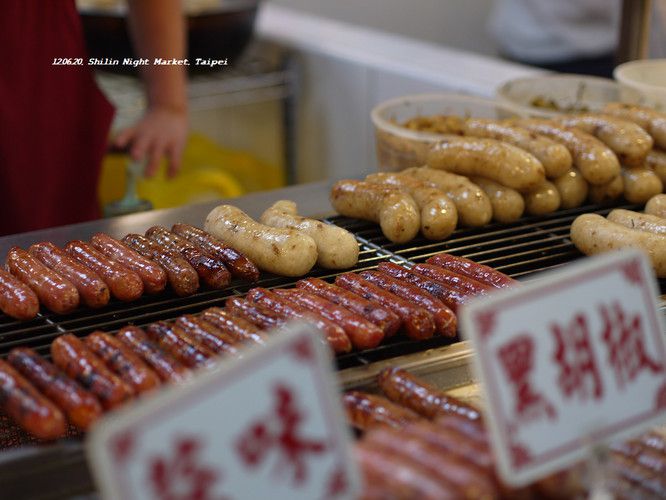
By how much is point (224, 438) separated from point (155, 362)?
0.97m

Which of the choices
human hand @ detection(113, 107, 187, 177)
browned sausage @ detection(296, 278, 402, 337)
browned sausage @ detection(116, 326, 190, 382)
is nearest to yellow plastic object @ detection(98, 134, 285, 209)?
human hand @ detection(113, 107, 187, 177)

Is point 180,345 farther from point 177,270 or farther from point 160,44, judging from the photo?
point 160,44

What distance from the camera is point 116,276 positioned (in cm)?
296

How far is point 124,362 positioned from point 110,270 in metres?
0.66

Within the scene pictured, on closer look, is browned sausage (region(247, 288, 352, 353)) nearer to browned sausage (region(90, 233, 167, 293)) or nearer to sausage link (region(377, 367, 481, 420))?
sausage link (region(377, 367, 481, 420))

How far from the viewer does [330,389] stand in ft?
5.28

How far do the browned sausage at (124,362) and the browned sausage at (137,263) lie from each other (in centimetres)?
47

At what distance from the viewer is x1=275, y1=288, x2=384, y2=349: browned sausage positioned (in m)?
2.63

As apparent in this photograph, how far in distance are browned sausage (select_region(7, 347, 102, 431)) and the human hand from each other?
267cm

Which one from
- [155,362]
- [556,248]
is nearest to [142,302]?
[155,362]

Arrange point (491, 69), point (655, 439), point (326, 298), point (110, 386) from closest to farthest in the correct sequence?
point (655, 439), point (110, 386), point (326, 298), point (491, 69)

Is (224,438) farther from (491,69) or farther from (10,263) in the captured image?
(491,69)

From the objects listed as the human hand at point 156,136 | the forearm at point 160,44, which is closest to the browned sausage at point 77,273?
the human hand at point 156,136

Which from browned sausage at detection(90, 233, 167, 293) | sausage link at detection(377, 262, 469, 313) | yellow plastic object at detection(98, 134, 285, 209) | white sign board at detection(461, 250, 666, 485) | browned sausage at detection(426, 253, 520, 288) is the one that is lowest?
yellow plastic object at detection(98, 134, 285, 209)
